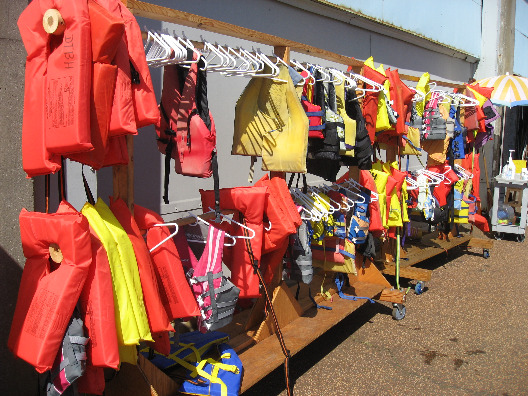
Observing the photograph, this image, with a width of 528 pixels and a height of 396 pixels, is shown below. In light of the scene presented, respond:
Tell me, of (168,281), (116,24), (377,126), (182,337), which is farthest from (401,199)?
(116,24)

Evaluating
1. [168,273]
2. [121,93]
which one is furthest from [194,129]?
[168,273]

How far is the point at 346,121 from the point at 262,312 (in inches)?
72.5

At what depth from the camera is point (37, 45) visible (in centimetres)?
266

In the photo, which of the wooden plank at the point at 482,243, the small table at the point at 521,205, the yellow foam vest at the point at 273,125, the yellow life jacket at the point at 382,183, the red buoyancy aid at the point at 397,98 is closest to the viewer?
the yellow foam vest at the point at 273,125

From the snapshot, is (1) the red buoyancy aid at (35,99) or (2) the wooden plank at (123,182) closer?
(1) the red buoyancy aid at (35,99)

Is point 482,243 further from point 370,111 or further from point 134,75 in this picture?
point 134,75

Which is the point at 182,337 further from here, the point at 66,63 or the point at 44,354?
the point at 66,63

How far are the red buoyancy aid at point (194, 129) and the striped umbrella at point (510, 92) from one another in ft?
27.4

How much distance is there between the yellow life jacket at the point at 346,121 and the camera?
4863 millimetres

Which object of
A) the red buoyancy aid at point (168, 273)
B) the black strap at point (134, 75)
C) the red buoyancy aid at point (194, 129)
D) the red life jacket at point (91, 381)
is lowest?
the red life jacket at point (91, 381)

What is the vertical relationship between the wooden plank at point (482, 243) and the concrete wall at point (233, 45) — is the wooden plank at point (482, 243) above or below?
below

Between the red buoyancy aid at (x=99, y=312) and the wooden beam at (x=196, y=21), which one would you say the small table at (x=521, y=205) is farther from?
the red buoyancy aid at (x=99, y=312)

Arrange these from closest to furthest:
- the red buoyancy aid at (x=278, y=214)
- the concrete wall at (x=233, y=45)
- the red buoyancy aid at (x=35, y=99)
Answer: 1. the red buoyancy aid at (x=35, y=99)
2. the red buoyancy aid at (x=278, y=214)
3. the concrete wall at (x=233, y=45)

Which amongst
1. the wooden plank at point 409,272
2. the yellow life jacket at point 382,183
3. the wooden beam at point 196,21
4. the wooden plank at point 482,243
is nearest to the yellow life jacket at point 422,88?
the yellow life jacket at point 382,183
